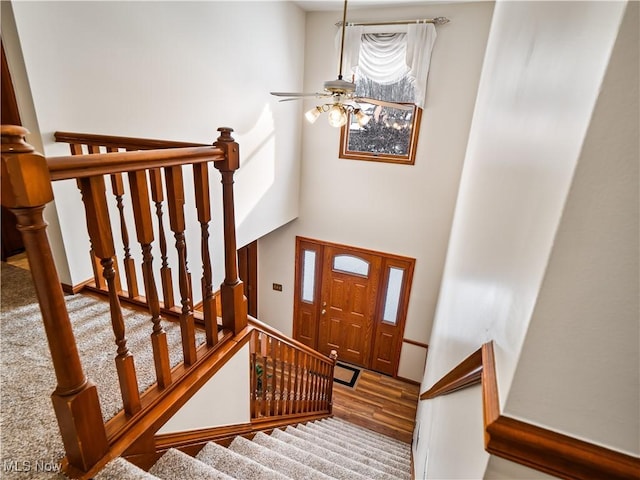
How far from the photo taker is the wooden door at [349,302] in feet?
16.7

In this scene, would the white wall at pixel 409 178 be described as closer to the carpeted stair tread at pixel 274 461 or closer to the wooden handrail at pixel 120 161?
the carpeted stair tread at pixel 274 461

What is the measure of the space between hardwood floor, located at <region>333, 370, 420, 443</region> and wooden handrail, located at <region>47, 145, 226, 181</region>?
13.4 ft

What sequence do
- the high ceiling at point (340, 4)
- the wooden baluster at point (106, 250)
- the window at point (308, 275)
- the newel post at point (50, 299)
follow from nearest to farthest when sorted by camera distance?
the newel post at point (50, 299), the wooden baluster at point (106, 250), the high ceiling at point (340, 4), the window at point (308, 275)

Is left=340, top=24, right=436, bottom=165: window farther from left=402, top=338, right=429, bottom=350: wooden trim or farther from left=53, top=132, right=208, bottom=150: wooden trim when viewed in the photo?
left=53, top=132, right=208, bottom=150: wooden trim

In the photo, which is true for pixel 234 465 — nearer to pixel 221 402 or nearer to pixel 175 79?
pixel 221 402

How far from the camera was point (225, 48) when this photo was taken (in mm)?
3184

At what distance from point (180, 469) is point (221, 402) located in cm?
42

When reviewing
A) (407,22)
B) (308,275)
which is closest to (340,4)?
(407,22)

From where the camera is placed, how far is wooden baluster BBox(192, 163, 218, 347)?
1.45 metres

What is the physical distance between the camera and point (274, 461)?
1926 millimetres

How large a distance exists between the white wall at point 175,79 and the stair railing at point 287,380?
3.93ft

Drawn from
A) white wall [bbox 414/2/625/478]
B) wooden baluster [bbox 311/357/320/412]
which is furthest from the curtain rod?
wooden baluster [bbox 311/357/320/412]

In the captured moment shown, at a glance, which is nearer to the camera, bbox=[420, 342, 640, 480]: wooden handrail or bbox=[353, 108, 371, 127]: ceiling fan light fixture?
bbox=[420, 342, 640, 480]: wooden handrail

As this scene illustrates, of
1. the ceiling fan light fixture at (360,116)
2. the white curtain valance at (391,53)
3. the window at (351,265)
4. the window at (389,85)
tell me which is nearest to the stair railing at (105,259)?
the ceiling fan light fixture at (360,116)
